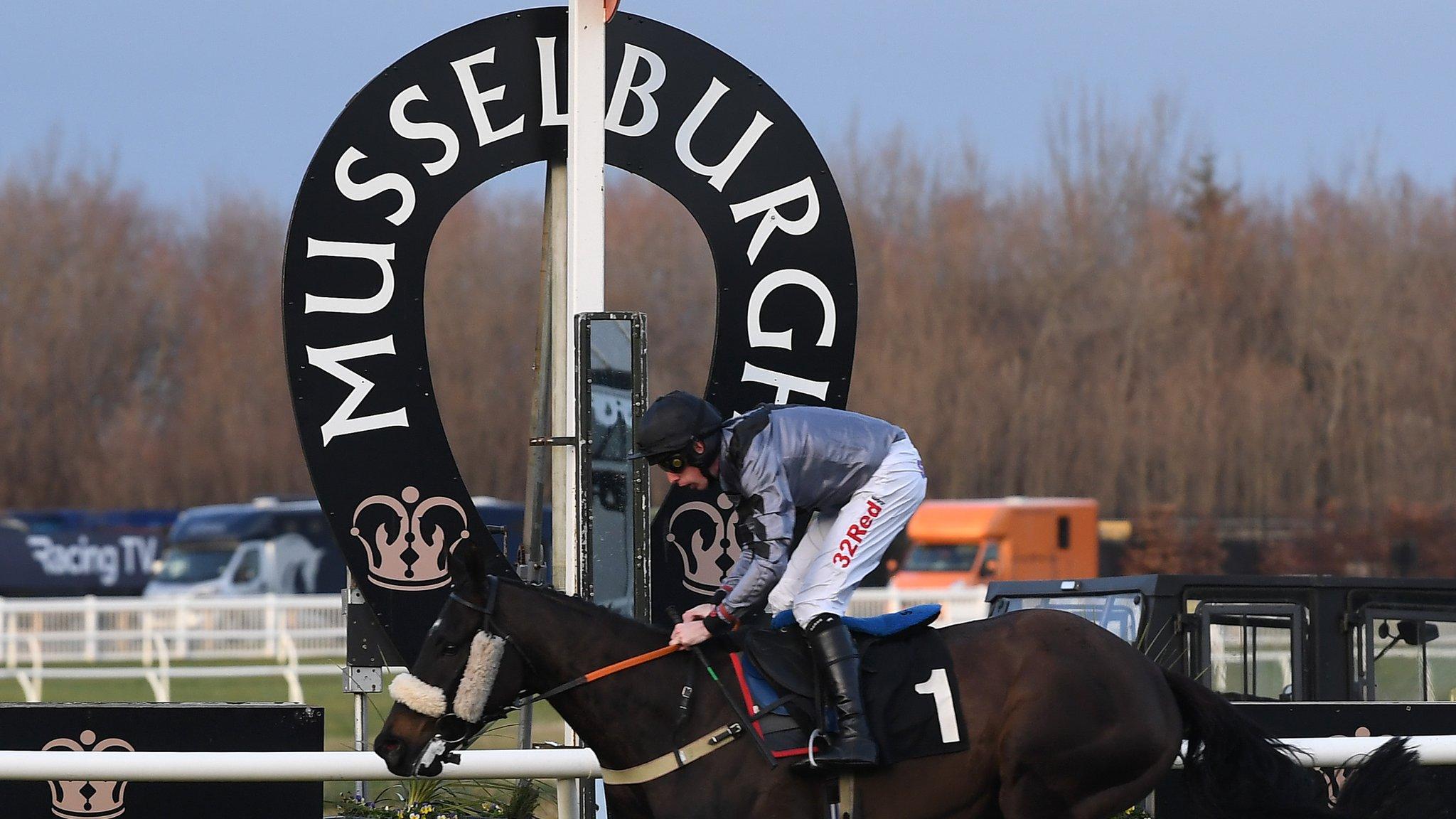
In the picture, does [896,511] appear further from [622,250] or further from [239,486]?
[239,486]

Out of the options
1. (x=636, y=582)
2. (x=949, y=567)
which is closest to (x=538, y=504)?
(x=636, y=582)

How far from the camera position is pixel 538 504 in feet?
21.6

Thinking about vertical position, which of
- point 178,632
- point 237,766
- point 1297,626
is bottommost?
point 178,632

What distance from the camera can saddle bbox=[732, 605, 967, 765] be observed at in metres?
4.61

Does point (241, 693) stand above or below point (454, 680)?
below

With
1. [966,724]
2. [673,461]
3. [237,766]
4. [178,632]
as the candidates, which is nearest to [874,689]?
[966,724]

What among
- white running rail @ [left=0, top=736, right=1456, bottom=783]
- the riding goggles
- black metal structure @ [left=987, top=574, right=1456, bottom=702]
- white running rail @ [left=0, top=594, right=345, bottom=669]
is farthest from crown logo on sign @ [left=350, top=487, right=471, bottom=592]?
white running rail @ [left=0, top=594, right=345, bottom=669]

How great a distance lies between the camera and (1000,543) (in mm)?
27188

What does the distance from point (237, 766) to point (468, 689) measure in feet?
3.46

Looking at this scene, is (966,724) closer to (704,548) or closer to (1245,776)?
(1245,776)

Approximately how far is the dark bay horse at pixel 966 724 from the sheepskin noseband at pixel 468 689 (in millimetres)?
27

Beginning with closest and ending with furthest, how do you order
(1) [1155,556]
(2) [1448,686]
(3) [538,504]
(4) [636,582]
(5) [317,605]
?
1. (4) [636,582]
2. (3) [538,504]
3. (2) [1448,686]
4. (5) [317,605]
5. (1) [1155,556]

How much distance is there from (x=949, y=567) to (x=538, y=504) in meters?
21.4

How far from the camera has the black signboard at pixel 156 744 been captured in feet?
17.7
